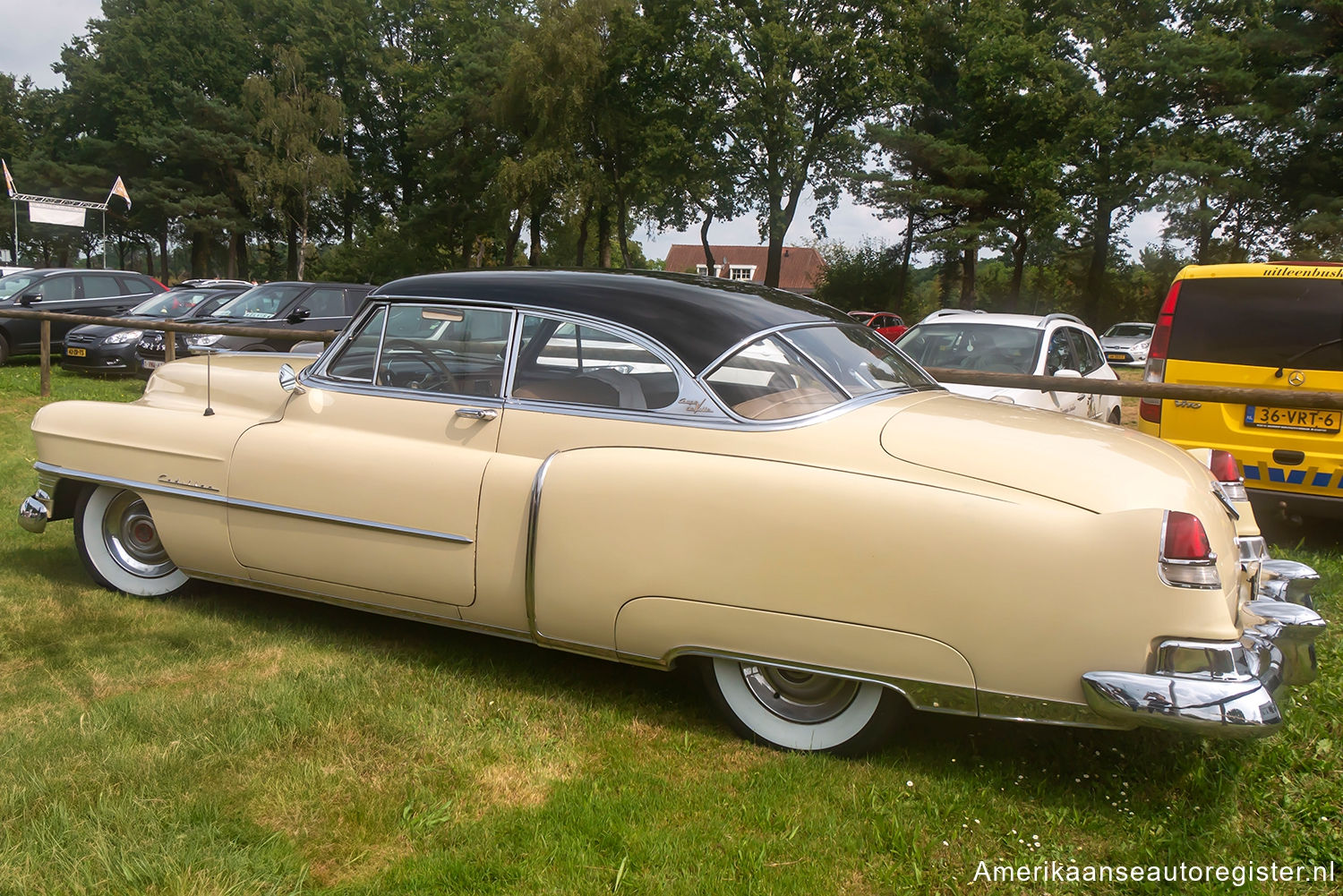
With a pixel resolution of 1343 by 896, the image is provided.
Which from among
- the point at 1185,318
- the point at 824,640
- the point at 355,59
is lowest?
the point at 824,640

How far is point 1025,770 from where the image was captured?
297 centimetres

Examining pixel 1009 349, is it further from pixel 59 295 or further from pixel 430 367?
pixel 59 295

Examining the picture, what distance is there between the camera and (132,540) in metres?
4.48

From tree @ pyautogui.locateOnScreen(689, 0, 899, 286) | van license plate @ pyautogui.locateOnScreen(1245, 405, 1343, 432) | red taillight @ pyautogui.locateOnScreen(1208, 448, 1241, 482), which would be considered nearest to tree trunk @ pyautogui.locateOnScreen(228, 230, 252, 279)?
tree @ pyautogui.locateOnScreen(689, 0, 899, 286)

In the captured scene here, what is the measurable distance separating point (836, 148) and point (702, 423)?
33.7 m

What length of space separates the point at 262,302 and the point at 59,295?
15.1ft

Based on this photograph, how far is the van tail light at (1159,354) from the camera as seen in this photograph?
19.7 ft

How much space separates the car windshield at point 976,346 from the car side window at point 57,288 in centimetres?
1346

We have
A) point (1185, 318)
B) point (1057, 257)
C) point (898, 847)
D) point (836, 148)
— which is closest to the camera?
point (898, 847)

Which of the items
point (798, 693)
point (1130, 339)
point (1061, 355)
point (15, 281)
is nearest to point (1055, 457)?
point (798, 693)

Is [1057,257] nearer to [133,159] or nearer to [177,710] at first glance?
[177,710]

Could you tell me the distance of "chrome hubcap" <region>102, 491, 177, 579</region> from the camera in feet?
14.5

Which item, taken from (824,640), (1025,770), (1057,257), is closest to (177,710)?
(824,640)

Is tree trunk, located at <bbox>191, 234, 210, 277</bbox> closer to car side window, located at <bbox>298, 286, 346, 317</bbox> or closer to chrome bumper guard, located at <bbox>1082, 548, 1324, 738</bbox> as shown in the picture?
Answer: car side window, located at <bbox>298, 286, 346, 317</bbox>
